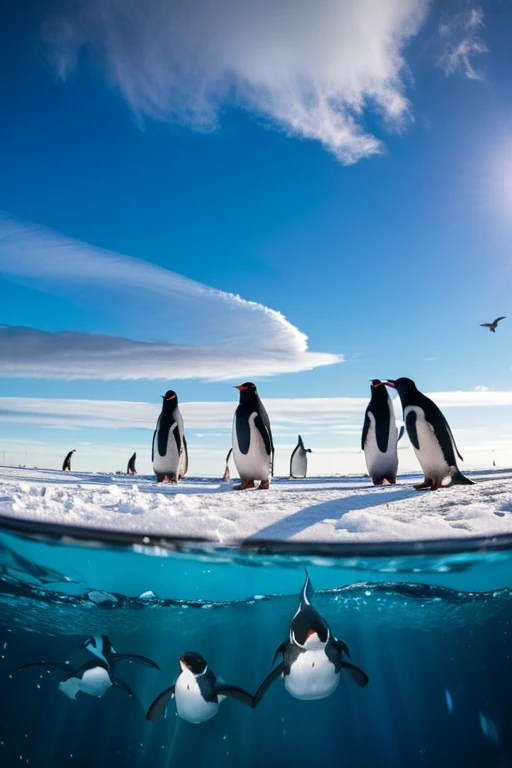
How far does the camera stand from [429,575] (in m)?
6.97

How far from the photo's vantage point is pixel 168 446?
9297 millimetres

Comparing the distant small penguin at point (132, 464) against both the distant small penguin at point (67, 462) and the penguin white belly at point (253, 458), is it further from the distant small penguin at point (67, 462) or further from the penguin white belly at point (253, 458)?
the penguin white belly at point (253, 458)

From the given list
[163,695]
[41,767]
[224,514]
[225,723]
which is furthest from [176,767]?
[224,514]

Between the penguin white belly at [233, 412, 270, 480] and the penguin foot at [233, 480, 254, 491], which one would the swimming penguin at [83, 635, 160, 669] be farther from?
the penguin white belly at [233, 412, 270, 480]

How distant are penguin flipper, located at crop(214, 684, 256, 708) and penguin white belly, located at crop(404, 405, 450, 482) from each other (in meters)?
3.49

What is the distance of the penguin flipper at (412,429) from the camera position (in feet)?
21.7

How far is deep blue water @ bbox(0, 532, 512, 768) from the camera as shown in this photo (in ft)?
21.8

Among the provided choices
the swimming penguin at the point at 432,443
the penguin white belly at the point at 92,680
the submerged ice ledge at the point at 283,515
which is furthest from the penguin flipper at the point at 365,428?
the penguin white belly at the point at 92,680

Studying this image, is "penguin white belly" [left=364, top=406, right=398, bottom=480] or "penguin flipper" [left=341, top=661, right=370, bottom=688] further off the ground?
"penguin white belly" [left=364, top=406, right=398, bottom=480]

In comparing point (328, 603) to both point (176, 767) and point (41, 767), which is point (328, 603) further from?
point (41, 767)

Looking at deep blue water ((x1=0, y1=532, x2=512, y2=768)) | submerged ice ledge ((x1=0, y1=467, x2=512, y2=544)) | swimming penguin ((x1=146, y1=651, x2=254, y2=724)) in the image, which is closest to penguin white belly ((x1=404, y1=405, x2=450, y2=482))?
submerged ice ledge ((x1=0, y1=467, x2=512, y2=544))

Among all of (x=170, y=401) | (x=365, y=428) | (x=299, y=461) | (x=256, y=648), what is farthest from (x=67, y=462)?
(x=365, y=428)

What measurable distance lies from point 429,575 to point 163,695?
385 cm

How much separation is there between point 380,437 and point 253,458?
2.08 meters
